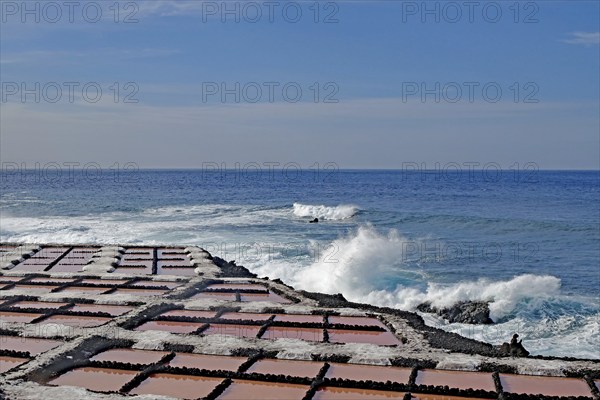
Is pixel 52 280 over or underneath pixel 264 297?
over

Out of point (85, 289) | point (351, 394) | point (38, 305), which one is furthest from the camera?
point (85, 289)

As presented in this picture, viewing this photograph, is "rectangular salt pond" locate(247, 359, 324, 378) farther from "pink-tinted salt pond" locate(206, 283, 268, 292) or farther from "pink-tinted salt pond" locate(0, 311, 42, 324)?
"pink-tinted salt pond" locate(206, 283, 268, 292)

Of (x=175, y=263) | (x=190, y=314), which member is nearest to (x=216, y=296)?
(x=190, y=314)

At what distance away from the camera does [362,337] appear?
476 inches

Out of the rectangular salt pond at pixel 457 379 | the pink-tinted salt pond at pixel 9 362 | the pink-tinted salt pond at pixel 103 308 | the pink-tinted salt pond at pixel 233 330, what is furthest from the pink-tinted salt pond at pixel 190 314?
the rectangular salt pond at pixel 457 379

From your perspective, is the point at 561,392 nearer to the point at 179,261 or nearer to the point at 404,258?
the point at 179,261

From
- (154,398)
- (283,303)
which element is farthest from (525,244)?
(154,398)

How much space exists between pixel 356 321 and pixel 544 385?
14.2 feet

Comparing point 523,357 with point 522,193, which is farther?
point 522,193

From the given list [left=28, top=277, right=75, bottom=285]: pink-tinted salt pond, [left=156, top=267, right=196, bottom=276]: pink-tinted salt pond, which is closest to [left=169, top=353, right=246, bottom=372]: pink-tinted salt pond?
[left=28, top=277, right=75, bottom=285]: pink-tinted salt pond

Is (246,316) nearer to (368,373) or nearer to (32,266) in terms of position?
(368,373)

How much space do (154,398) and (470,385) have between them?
454cm

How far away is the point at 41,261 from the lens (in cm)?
2031

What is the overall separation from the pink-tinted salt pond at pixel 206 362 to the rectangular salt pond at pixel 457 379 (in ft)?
9.63
